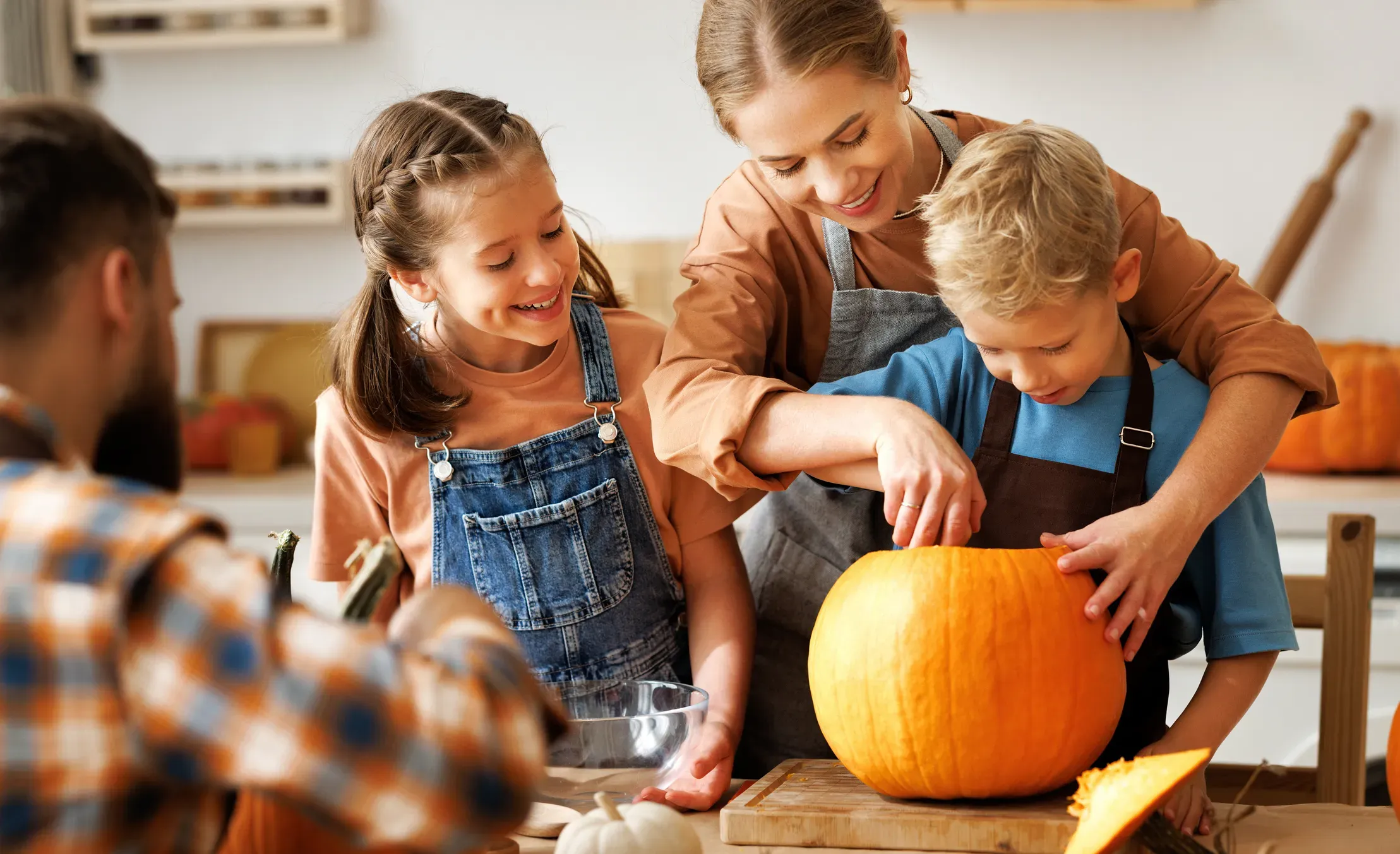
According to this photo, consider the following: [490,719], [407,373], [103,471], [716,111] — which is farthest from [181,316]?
[490,719]

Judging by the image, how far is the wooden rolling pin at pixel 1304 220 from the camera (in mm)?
2719

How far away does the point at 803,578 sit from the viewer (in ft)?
4.47

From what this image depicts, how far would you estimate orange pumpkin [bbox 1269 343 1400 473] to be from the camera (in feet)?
8.29

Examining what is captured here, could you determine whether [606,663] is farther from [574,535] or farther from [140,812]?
[140,812]

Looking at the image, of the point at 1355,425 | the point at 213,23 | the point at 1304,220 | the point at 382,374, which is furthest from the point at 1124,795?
the point at 213,23

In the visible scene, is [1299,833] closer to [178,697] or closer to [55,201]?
[178,697]

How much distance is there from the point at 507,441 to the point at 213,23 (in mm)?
2281

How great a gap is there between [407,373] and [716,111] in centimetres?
41

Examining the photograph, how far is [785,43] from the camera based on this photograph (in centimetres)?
111

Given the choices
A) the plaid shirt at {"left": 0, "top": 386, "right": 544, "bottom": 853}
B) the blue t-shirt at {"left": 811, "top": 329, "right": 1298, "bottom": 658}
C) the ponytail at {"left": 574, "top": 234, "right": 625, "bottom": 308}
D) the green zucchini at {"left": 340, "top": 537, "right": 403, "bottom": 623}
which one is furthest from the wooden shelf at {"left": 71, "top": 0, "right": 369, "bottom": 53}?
the plaid shirt at {"left": 0, "top": 386, "right": 544, "bottom": 853}

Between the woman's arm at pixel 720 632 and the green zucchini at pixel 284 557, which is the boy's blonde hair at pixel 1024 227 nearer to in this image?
the woman's arm at pixel 720 632

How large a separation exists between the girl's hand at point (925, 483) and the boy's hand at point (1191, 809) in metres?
0.24

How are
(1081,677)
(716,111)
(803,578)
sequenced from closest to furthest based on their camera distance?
(1081,677)
(716,111)
(803,578)

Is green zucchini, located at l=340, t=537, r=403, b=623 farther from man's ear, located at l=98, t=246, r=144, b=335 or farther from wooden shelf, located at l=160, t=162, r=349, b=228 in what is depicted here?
wooden shelf, located at l=160, t=162, r=349, b=228
